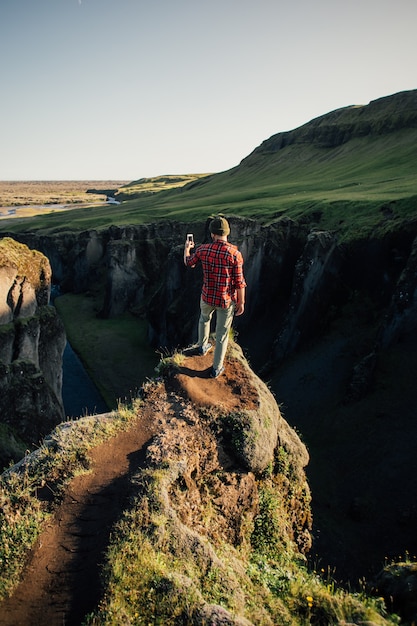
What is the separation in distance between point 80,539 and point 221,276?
21.1 feet

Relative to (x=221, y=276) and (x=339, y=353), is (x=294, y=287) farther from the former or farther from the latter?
(x=221, y=276)

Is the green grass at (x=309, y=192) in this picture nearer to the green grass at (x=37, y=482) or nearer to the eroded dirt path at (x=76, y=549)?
the green grass at (x=37, y=482)

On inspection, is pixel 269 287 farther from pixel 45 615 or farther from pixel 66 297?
pixel 66 297

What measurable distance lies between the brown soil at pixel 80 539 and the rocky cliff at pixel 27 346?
15.6 metres

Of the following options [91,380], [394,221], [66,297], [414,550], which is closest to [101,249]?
[66,297]

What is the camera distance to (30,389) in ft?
77.0

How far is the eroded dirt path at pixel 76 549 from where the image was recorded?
5.57 metres

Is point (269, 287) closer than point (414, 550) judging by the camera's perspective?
No

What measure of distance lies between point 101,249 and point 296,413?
200 ft

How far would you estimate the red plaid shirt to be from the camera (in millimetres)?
10148

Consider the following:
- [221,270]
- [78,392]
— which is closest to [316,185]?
[78,392]

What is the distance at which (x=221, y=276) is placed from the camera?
10.3 meters

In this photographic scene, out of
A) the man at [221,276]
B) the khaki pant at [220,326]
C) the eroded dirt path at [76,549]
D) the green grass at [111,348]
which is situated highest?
the man at [221,276]

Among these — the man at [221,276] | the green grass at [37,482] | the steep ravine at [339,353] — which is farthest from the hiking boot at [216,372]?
the steep ravine at [339,353]
